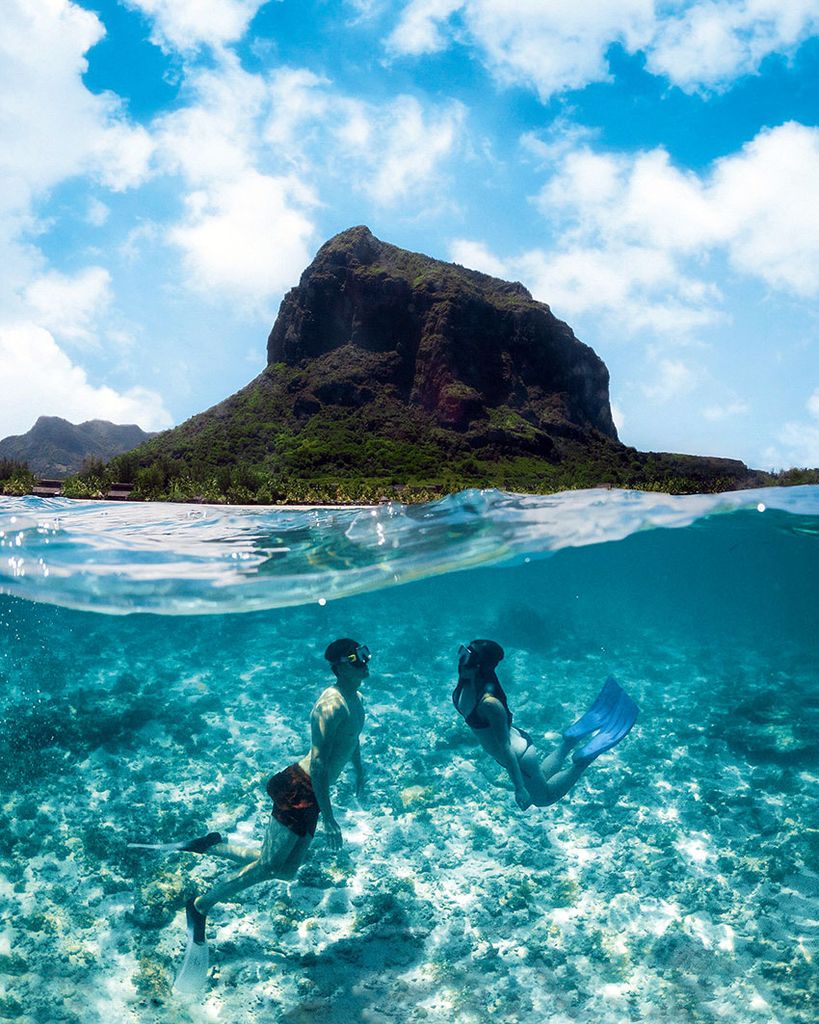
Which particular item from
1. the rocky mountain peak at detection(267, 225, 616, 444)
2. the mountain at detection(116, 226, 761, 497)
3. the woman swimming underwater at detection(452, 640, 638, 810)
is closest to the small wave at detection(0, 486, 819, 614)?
the woman swimming underwater at detection(452, 640, 638, 810)

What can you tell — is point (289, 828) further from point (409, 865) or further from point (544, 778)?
point (409, 865)

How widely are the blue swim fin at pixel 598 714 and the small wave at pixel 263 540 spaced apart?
5.18m

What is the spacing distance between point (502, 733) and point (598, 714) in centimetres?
168

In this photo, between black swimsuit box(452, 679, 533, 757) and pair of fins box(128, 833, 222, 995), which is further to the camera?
black swimsuit box(452, 679, 533, 757)

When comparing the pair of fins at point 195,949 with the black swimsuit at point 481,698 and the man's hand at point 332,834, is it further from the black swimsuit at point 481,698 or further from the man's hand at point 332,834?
the black swimsuit at point 481,698

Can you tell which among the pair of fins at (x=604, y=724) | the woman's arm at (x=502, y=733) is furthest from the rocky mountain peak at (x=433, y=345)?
→ the woman's arm at (x=502, y=733)

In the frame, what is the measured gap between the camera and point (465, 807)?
875 centimetres

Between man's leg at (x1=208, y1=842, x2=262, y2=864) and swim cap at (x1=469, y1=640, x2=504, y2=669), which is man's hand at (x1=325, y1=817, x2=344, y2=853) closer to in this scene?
man's leg at (x1=208, y1=842, x2=262, y2=864)

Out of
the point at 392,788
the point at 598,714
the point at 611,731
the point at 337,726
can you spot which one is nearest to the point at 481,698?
the point at 337,726

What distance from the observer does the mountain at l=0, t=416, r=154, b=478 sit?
107m

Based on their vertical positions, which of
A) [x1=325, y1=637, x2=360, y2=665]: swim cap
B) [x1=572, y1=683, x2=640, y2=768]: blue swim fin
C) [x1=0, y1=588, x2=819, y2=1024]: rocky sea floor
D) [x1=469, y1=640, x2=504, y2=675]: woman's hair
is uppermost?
[x1=325, y1=637, x2=360, y2=665]: swim cap

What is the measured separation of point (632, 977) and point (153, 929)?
4656 mm

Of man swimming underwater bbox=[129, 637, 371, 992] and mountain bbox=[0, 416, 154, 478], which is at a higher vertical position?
mountain bbox=[0, 416, 154, 478]

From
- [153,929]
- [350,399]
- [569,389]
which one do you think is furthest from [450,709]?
[569,389]
